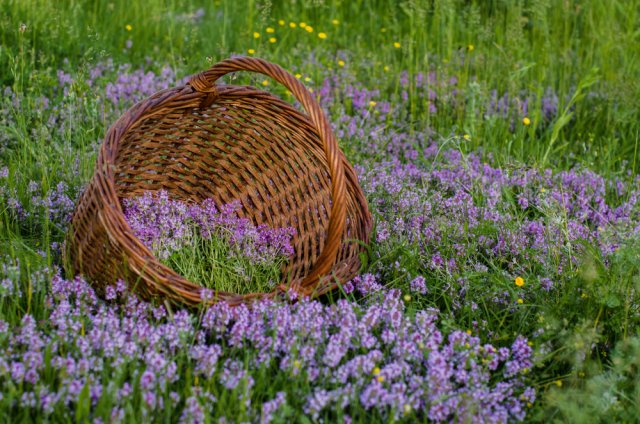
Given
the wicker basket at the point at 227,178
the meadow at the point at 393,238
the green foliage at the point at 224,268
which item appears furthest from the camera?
the green foliage at the point at 224,268

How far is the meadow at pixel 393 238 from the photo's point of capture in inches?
79.5

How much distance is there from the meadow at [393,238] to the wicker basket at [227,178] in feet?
0.29

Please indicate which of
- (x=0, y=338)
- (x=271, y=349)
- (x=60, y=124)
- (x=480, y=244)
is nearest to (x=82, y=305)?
(x=0, y=338)

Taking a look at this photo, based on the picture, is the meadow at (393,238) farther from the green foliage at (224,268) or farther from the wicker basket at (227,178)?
the green foliage at (224,268)

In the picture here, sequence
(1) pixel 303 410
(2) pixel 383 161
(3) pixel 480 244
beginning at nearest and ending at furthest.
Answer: (1) pixel 303 410
(3) pixel 480 244
(2) pixel 383 161

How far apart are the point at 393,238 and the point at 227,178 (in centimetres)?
81

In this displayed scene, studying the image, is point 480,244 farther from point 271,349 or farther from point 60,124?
point 60,124

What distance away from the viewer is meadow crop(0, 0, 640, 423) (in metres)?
2.02

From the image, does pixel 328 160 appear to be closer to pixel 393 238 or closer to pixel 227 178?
pixel 393 238

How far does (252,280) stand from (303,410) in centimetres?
91

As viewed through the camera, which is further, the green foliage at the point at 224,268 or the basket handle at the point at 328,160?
the green foliage at the point at 224,268

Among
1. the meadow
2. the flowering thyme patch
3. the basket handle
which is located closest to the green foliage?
the flowering thyme patch

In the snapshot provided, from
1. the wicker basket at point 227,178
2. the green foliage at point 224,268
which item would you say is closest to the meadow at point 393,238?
the wicker basket at point 227,178

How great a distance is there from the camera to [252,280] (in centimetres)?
285
